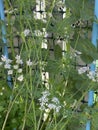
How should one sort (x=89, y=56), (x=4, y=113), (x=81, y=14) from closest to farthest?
(x=81, y=14), (x=89, y=56), (x=4, y=113)

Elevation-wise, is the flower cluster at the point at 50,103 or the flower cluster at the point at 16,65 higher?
the flower cluster at the point at 16,65

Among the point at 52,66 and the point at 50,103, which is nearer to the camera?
the point at 50,103

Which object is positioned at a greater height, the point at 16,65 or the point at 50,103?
the point at 16,65

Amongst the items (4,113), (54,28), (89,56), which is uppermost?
(54,28)

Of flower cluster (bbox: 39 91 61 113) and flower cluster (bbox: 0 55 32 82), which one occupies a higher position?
flower cluster (bbox: 0 55 32 82)

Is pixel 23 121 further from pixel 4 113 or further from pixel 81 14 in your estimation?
pixel 81 14

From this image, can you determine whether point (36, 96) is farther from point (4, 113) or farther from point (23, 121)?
point (4, 113)

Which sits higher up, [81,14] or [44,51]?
[81,14]

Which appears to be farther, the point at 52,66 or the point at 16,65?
the point at 52,66

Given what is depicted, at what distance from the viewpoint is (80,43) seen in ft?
4.00

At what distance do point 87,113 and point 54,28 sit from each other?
34 centimetres

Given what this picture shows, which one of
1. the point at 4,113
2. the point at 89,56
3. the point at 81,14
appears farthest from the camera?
the point at 4,113

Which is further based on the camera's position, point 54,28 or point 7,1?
point 7,1

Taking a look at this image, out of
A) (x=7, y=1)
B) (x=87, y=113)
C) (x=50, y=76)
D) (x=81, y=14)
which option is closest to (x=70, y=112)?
(x=87, y=113)
